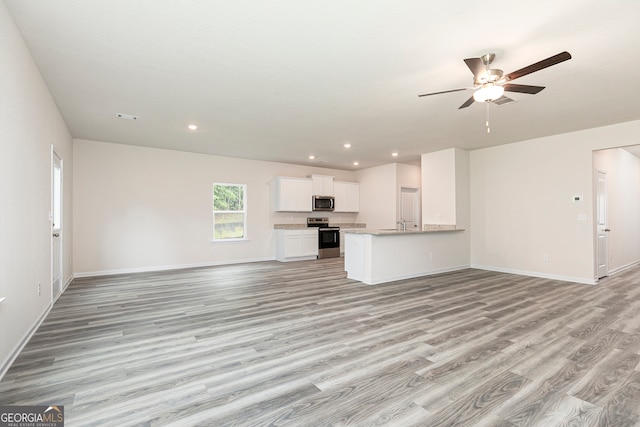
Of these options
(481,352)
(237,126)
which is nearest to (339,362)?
(481,352)

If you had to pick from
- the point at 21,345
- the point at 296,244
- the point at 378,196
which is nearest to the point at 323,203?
the point at 296,244

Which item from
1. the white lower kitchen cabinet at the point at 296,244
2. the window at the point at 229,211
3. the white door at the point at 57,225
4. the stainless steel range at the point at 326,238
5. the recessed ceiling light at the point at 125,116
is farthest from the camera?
the stainless steel range at the point at 326,238

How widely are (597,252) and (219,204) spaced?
7820 millimetres

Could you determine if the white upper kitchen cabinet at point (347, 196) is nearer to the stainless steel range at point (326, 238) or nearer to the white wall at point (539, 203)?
the stainless steel range at point (326, 238)

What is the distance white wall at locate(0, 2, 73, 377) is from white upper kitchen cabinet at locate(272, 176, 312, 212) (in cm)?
476

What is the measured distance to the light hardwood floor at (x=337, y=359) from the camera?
5.94 ft

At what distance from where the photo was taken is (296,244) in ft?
26.2

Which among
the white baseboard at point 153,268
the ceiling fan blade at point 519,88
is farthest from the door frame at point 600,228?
the white baseboard at point 153,268

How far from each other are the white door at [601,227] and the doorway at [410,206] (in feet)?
13.1

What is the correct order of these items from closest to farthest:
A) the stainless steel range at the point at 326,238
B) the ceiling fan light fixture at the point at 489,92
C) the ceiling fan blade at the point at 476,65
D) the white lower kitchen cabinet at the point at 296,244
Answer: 1. the ceiling fan blade at the point at 476,65
2. the ceiling fan light fixture at the point at 489,92
3. the white lower kitchen cabinet at the point at 296,244
4. the stainless steel range at the point at 326,238

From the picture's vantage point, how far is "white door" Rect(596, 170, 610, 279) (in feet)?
18.0

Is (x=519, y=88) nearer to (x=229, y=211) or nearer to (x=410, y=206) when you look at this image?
(x=410, y=206)

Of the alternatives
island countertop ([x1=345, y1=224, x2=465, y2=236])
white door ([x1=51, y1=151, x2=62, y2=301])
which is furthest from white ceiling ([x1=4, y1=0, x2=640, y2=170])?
island countertop ([x1=345, y1=224, x2=465, y2=236])

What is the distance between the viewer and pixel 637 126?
468cm
